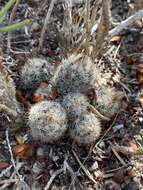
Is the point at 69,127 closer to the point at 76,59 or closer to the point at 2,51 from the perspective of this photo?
the point at 76,59

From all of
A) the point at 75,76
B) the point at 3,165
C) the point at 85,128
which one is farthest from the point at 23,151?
the point at 75,76

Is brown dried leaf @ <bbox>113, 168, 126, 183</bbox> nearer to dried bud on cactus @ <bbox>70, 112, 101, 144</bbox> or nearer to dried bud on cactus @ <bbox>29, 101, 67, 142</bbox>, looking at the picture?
dried bud on cactus @ <bbox>70, 112, 101, 144</bbox>

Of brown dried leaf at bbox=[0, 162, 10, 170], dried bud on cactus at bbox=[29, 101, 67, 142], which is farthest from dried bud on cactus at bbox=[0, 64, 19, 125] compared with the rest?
brown dried leaf at bbox=[0, 162, 10, 170]

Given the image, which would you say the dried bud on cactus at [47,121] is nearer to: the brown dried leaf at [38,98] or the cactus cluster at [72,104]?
the cactus cluster at [72,104]

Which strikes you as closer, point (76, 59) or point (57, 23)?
point (76, 59)

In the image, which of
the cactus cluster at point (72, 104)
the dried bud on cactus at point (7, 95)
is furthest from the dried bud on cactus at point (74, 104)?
the dried bud on cactus at point (7, 95)

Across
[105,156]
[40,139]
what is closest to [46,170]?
[40,139]
